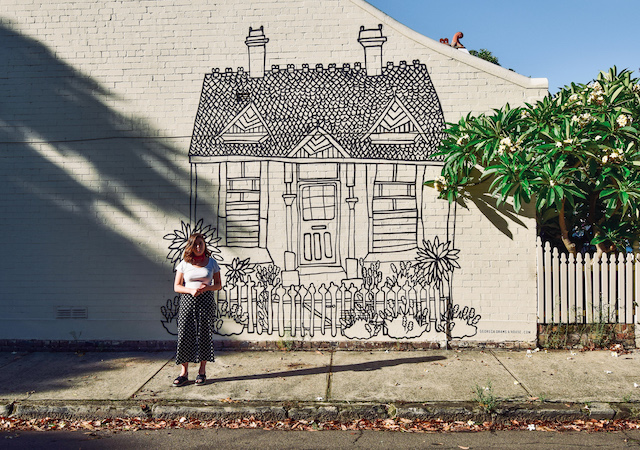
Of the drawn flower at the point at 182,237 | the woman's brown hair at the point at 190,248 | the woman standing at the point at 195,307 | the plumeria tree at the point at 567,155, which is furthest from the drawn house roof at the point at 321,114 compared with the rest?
the woman standing at the point at 195,307

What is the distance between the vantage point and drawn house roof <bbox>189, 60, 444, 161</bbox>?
7.25 metres

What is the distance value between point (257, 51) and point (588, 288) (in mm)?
5881

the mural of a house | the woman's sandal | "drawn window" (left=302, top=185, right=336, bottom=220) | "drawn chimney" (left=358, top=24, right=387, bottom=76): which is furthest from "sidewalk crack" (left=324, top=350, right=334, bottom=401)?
"drawn chimney" (left=358, top=24, right=387, bottom=76)

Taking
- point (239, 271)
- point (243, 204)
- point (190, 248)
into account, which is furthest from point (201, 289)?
point (243, 204)

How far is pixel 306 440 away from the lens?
460 cm

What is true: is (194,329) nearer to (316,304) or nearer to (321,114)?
(316,304)

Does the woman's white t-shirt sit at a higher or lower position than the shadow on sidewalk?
higher

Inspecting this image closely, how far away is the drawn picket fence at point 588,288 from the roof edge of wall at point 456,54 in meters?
2.30

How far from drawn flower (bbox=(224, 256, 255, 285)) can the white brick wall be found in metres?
Result: 0.90

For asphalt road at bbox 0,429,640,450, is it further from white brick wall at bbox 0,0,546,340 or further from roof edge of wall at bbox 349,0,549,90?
roof edge of wall at bbox 349,0,549,90

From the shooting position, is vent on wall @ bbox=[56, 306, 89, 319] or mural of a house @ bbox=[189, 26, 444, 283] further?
vent on wall @ bbox=[56, 306, 89, 319]

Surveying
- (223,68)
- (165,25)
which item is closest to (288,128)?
(223,68)

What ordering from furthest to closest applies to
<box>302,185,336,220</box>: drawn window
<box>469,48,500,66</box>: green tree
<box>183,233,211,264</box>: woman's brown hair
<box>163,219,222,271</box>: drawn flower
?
<box>469,48,500,66</box>: green tree
<box>163,219,222,271</box>: drawn flower
<box>302,185,336,220</box>: drawn window
<box>183,233,211,264</box>: woman's brown hair

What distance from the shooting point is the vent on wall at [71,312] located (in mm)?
7465
